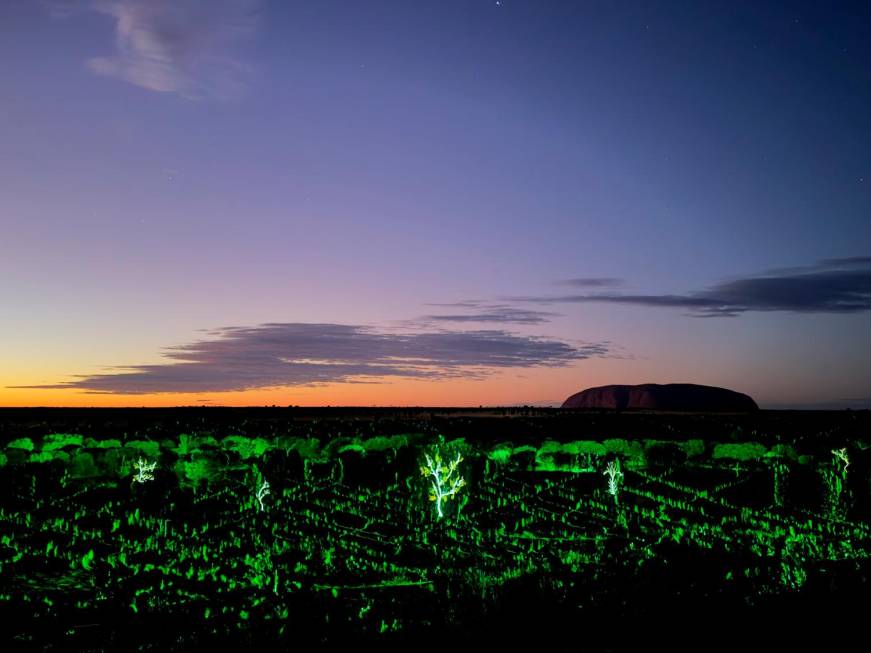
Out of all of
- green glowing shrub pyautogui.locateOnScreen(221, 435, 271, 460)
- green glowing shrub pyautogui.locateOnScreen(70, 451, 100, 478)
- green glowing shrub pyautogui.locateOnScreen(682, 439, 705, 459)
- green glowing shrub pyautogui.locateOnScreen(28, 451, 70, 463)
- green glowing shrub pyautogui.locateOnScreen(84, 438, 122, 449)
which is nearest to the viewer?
green glowing shrub pyautogui.locateOnScreen(70, 451, 100, 478)

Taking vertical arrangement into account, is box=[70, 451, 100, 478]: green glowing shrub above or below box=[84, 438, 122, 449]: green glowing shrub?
below

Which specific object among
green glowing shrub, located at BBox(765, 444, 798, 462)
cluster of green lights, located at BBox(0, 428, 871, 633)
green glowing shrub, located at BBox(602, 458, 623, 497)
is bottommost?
cluster of green lights, located at BBox(0, 428, 871, 633)

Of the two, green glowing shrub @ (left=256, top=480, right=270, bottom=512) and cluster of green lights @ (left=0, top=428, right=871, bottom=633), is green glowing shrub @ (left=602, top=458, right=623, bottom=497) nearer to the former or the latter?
cluster of green lights @ (left=0, top=428, right=871, bottom=633)

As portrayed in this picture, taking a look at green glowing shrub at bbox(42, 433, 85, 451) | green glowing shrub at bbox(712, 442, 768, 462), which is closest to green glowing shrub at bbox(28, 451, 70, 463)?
green glowing shrub at bbox(42, 433, 85, 451)

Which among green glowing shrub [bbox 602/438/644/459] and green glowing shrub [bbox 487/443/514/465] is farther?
green glowing shrub [bbox 602/438/644/459]

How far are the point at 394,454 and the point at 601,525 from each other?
82.6 feet

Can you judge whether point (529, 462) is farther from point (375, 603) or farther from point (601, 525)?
point (375, 603)

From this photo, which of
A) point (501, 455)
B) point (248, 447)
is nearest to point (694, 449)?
point (501, 455)

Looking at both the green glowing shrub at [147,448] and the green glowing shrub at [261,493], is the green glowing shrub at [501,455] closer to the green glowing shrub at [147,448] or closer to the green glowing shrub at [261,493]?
the green glowing shrub at [261,493]

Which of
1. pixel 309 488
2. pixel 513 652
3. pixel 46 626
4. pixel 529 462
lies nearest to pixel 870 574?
pixel 513 652

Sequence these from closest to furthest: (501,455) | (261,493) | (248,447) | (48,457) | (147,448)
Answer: (261,493) < (48,457) < (147,448) < (501,455) < (248,447)

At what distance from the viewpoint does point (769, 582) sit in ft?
77.3

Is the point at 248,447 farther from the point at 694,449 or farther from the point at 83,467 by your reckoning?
the point at 694,449

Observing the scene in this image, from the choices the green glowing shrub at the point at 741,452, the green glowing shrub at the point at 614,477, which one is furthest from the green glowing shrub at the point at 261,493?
the green glowing shrub at the point at 741,452
